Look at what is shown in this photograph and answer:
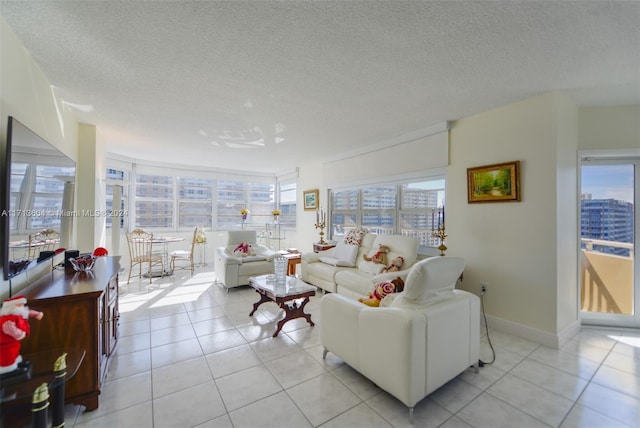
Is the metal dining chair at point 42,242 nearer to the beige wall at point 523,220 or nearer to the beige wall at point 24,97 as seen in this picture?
the beige wall at point 24,97

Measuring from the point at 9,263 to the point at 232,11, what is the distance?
2.08 metres

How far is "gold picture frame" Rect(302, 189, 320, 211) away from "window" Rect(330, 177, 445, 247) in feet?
1.40

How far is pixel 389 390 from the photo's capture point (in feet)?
5.78

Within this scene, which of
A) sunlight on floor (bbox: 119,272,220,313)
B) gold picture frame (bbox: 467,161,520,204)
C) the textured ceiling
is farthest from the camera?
sunlight on floor (bbox: 119,272,220,313)

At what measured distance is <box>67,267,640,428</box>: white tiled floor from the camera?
169 centimetres

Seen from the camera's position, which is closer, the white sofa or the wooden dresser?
the wooden dresser

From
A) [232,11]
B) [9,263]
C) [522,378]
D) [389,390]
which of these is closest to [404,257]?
[522,378]

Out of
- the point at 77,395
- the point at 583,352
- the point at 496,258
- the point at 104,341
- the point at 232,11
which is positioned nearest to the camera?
the point at 232,11

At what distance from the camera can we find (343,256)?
4312 millimetres

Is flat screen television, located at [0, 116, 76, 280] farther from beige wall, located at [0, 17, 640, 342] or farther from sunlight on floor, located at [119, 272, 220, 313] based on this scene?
sunlight on floor, located at [119, 272, 220, 313]

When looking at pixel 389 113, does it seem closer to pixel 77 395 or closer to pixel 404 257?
pixel 404 257

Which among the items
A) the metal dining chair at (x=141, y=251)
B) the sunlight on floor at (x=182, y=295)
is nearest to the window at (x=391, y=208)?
the sunlight on floor at (x=182, y=295)

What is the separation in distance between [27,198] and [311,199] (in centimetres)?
467

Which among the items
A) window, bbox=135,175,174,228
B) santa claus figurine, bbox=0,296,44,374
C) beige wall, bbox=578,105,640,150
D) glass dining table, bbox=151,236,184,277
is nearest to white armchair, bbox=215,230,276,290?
glass dining table, bbox=151,236,184,277
